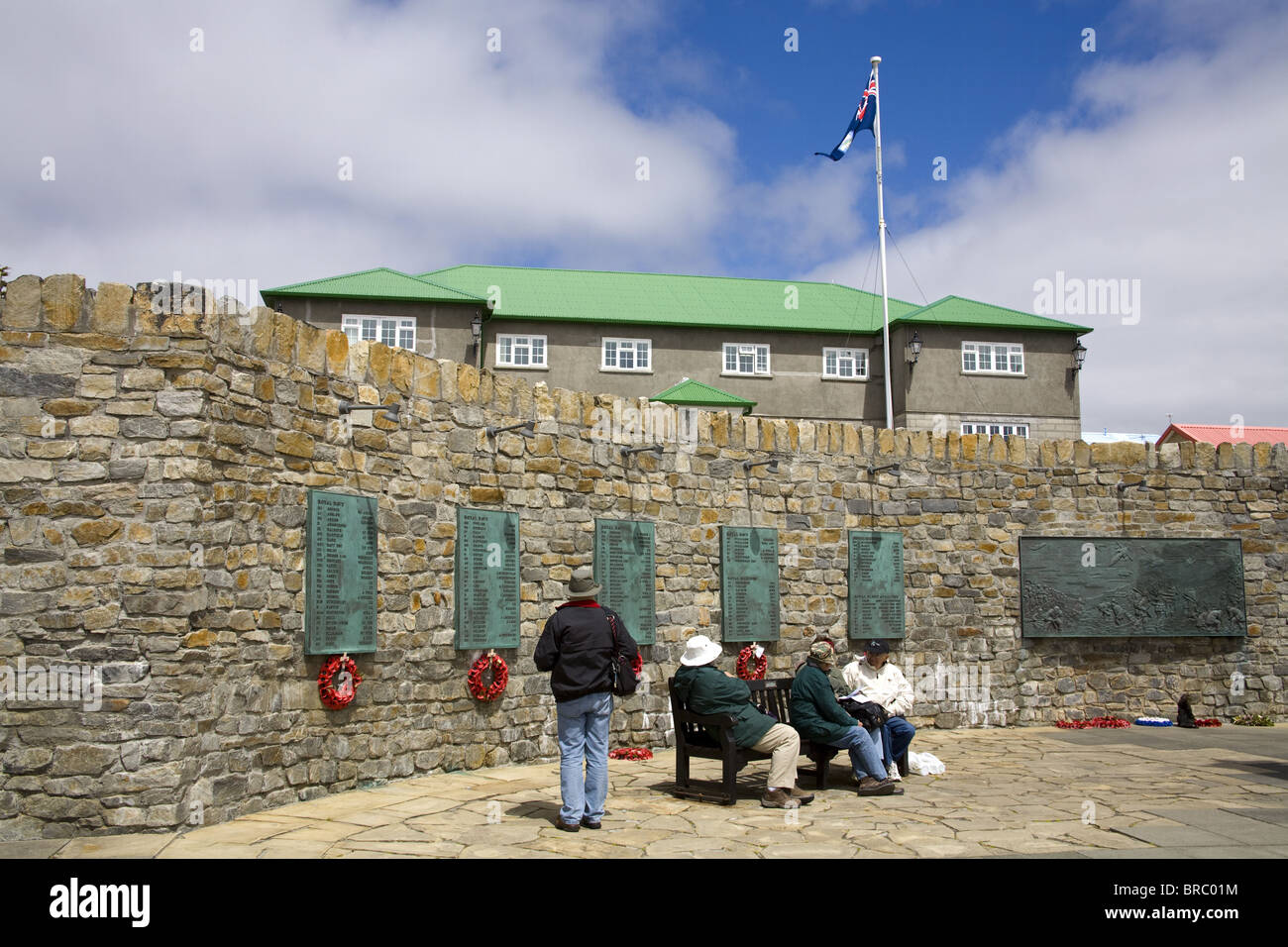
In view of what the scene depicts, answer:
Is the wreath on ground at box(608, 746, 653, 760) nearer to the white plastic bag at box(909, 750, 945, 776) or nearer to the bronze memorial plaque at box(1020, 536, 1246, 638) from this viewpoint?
the white plastic bag at box(909, 750, 945, 776)

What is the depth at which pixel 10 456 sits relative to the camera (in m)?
6.15

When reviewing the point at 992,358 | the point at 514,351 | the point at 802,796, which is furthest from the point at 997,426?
the point at 802,796

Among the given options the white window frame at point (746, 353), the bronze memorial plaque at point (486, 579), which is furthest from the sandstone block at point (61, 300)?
the white window frame at point (746, 353)

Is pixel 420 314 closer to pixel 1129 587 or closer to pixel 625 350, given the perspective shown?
pixel 625 350

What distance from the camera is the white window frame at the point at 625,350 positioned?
28.7 metres

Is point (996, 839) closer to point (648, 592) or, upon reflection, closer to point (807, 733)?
point (807, 733)

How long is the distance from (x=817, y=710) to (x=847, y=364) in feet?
76.1

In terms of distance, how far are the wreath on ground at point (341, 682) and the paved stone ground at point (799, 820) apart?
65 centimetres

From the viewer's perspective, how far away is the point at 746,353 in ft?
96.8

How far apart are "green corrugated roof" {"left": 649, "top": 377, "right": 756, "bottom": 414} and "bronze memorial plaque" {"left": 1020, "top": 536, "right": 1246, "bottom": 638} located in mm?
13083

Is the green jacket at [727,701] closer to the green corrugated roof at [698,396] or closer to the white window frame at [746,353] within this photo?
the green corrugated roof at [698,396]

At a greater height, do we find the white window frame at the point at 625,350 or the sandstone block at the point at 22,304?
the white window frame at the point at 625,350

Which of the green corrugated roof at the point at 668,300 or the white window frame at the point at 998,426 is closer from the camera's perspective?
the green corrugated roof at the point at 668,300
